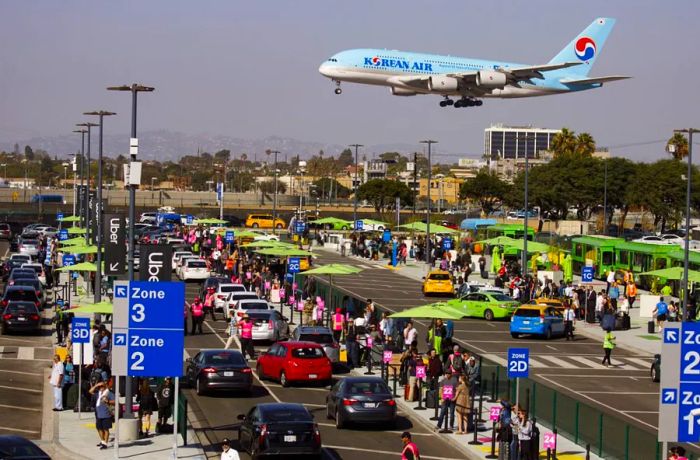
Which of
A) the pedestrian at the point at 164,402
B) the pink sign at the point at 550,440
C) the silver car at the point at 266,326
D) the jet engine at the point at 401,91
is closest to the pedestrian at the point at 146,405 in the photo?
the pedestrian at the point at 164,402

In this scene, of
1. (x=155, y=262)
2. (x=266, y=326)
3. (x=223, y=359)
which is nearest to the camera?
(x=155, y=262)

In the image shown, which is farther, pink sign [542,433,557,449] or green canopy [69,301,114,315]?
green canopy [69,301,114,315]

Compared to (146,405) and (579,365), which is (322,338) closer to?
(579,365)

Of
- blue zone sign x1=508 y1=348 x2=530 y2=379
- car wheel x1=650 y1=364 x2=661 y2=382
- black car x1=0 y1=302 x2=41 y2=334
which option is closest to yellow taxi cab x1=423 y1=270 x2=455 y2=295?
black car x1=0 y1=302 x2=41 y2=334

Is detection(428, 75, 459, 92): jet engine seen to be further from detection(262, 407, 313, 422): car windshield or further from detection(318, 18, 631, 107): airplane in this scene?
detection(262, 407, 313, 422): car windshield

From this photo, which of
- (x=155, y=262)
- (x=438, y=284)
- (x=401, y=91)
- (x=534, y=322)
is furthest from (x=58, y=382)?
(x=401, y=91)
